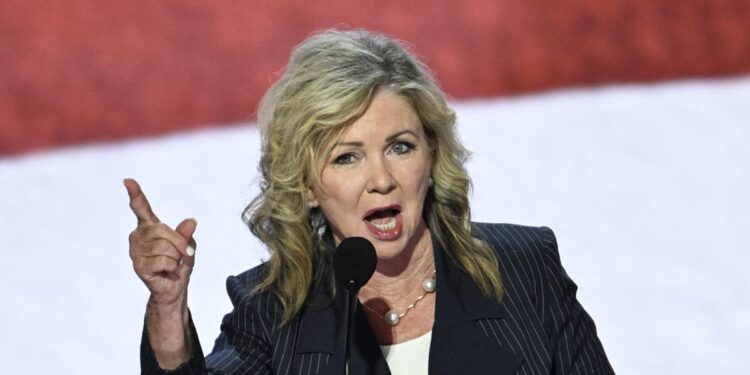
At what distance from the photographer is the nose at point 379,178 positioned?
7.45 ft

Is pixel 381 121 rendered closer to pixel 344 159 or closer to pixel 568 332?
pixel 344 159

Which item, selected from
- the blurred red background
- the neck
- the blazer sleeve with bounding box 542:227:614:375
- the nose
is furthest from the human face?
the blurred red background

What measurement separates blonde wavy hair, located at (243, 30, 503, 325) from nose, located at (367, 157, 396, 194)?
0.08 metres

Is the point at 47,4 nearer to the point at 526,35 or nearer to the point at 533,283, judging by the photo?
the point at 526,35

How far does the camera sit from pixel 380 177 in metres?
2.27

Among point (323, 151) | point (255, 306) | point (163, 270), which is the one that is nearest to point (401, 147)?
point (323, 151)

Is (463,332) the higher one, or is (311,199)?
(311,199)

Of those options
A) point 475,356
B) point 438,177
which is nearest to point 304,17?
point 438,177

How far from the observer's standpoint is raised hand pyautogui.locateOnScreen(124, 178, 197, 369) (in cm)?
207

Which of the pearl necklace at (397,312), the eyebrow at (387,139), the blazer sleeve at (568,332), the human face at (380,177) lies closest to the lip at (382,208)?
the human face at (380,177)

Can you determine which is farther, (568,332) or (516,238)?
(516,238)

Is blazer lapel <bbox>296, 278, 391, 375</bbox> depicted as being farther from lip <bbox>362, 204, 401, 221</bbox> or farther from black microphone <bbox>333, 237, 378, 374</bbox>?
black microphone <bbox>333, 237, 378, 374</bbox>

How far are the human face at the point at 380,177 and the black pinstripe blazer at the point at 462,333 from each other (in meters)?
0.16

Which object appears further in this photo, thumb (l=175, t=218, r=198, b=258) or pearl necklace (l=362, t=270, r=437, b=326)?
pearl necklace (l=362, t=270, r=437, b=326)
